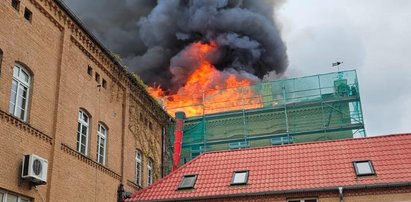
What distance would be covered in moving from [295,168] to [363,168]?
2705 mm

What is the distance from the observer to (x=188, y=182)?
813 inches

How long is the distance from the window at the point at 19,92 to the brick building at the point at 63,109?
0.03 meters

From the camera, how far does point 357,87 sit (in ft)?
92.3

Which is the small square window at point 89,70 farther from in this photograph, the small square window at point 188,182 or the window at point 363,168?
the window at point 363,168

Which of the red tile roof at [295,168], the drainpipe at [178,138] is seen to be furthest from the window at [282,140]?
the red tile roof at [295,168]

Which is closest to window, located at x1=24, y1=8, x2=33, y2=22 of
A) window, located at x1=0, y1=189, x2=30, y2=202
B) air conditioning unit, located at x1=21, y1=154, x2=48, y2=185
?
air conditioning unit, located at x1=21, y1=154, x2=48, y2=185

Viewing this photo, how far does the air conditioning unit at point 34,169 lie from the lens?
14430 mm

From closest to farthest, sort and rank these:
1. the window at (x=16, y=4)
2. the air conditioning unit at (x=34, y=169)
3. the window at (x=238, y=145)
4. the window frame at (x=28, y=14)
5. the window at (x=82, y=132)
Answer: the air conditioning unit at (x=34, y=169), the window at (x=16, y=4), the window frame at (x=28, y=14), the window at (x=82, y=132), the window at (x=238, y=145)

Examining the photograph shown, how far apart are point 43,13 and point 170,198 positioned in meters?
8.73

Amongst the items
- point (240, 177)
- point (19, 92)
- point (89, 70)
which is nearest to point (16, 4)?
point (19, 92)

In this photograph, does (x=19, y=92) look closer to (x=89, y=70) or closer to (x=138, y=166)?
(x=89, y=70)

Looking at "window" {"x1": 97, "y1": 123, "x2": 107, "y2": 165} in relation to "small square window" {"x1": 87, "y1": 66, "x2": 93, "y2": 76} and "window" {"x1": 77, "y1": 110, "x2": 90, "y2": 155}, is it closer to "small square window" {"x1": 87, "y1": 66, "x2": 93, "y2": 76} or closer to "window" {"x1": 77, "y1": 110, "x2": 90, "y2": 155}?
"window" {"x1": 77, "y1": 110, "x2": 90, "y2": 155}

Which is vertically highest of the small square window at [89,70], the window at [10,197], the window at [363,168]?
the small square window at [89,70]

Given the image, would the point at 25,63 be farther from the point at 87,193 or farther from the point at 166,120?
the point at 166,120
